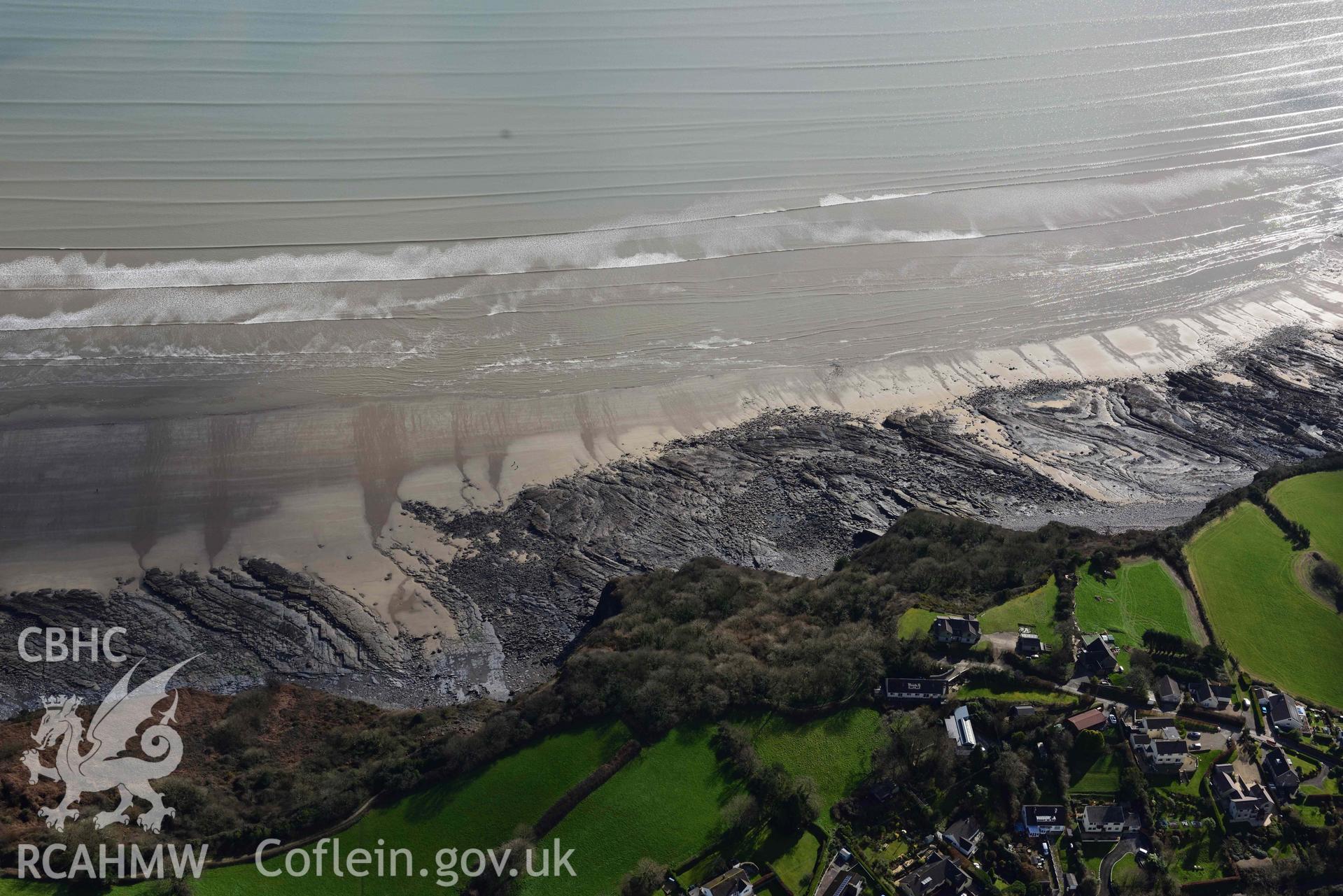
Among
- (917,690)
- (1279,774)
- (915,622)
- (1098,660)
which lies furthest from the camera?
(915,622)

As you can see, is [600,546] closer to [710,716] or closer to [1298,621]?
[710,716]

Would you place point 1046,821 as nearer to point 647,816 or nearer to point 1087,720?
point 1087,720

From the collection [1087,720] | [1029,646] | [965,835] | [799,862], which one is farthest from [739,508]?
[965,835]

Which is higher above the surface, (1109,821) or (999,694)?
(999,694)

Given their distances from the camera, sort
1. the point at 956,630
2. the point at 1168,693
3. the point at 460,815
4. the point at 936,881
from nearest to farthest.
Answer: the point at 936,881, the point at 460,815, the point at 1168,693, the point at 956,630

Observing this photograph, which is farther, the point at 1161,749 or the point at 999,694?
the point at 999,694
